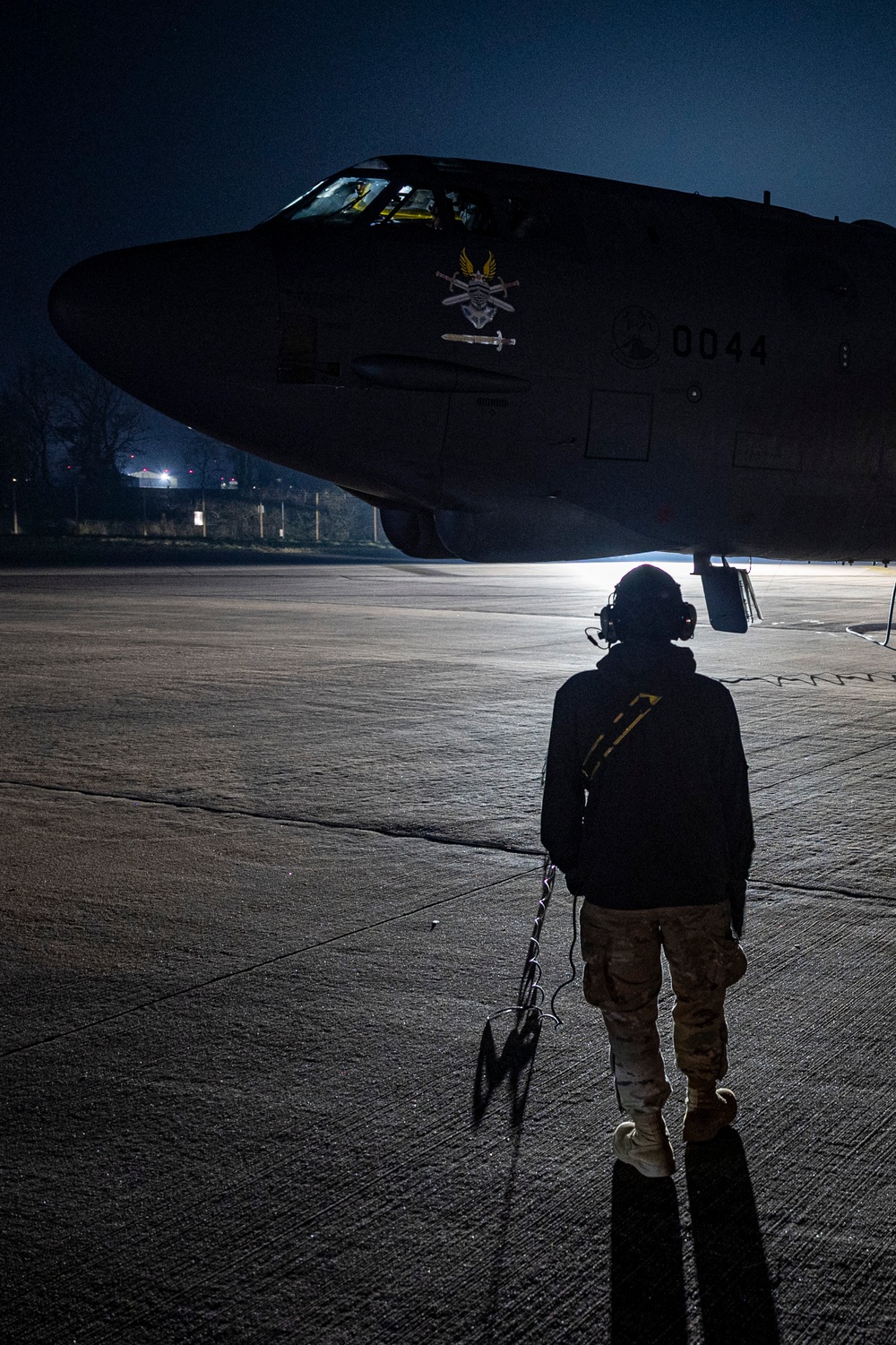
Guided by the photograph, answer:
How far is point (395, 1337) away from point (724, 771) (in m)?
1.69

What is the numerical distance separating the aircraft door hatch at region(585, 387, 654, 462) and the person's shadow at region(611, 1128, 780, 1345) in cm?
478

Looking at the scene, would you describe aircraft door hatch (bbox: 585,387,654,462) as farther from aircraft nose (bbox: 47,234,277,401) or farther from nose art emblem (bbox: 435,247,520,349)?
aircraft nose (bbox: 47,234,277,401)

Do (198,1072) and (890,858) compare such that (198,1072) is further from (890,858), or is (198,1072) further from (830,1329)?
(890,858)

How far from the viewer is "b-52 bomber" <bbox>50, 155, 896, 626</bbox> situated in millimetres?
6582

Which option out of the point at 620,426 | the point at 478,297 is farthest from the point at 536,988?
the point at 478,297

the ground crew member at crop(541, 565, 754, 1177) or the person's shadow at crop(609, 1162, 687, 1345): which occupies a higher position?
the ground crew member at crop(541, 565, 754, 1177)

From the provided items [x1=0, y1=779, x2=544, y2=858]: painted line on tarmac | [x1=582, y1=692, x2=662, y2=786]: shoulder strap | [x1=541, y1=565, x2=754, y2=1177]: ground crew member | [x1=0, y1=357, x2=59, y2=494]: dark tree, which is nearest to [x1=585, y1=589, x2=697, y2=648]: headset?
[x1=541, y1=565, x2=754, y2=1177]: ground crew member

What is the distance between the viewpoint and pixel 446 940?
4797 mm

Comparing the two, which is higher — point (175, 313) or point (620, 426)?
point (175, 313)

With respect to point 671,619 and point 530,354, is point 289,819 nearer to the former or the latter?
point 530,354

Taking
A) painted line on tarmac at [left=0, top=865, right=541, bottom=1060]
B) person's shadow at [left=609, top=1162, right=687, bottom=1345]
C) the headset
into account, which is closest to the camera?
person's shadow at [left=609, top=1162, right=687, bottom=1345]

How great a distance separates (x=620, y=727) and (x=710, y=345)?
4.87 meters

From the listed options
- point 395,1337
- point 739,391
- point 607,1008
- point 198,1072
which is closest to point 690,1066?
point 607,1008

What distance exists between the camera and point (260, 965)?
14.9 ft
